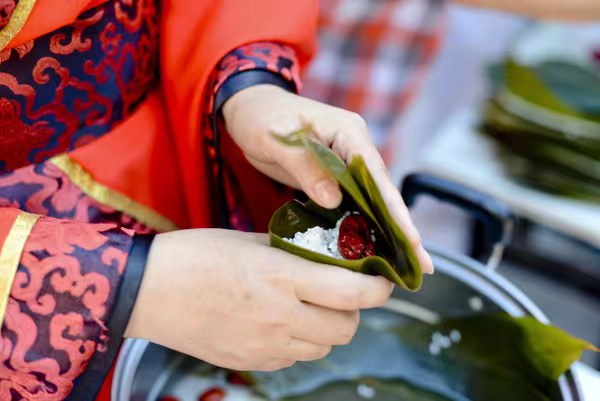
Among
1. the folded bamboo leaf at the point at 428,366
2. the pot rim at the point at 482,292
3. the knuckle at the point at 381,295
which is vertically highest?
the knuckle at the point at 381,295

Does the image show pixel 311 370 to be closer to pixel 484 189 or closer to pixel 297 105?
pixel 297 105

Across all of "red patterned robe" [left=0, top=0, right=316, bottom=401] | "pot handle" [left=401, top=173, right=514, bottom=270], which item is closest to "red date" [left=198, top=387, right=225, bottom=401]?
"red patterned robe" [left=0, top=0, right=316, bottom=401]

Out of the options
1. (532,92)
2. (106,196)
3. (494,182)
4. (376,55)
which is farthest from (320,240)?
(376,55)

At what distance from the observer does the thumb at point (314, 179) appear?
A: 52 centimetres

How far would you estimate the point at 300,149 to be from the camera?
0.53 meters

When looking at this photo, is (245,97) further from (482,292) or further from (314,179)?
(482,292)

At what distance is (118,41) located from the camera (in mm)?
640

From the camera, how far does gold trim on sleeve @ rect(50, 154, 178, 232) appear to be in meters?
0.64

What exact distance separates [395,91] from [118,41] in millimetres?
934

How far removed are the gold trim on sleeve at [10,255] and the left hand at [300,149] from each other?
202 mm

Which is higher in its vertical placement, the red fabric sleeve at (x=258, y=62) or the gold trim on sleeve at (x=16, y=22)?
the gold trim on sleeve at (x=16, y=22)

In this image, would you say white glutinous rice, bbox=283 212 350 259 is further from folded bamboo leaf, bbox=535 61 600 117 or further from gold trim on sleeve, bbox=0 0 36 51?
folded bamboo leaf, bbox=535 61 600 117

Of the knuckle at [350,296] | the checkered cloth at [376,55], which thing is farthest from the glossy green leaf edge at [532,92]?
the knuckle at [350,296]

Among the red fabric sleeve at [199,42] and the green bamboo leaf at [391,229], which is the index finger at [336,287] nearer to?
the green bamboo leaf at [391,229]
